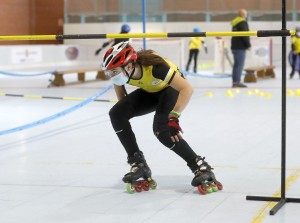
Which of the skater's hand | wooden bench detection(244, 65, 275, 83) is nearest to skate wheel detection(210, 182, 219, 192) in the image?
the skater's hand

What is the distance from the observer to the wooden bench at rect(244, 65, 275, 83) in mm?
18453

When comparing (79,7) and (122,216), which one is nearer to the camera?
(122,216)

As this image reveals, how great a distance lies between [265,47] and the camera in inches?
885

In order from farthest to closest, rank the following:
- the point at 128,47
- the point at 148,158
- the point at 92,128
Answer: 1. the point at 92,128
2. the point at 148,158
3. the point at 128,47

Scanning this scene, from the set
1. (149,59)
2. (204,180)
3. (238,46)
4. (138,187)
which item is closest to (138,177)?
(138,187)

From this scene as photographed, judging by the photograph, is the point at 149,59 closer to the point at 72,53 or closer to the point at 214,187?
the point at 214,187

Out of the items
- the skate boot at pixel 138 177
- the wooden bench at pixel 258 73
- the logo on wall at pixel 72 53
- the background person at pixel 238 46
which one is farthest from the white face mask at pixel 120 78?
the logo on wall at pixel 72 53

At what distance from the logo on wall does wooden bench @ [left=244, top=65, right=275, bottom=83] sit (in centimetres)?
966

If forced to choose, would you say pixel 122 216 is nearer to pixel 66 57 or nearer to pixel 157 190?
pixel 157 190

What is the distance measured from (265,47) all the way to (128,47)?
17.3 m

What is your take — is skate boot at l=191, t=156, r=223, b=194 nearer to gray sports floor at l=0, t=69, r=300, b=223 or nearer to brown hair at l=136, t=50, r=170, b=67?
gray sports floor at l=0, t=69, r=300, b=223

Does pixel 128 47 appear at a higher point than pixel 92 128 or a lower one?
higher

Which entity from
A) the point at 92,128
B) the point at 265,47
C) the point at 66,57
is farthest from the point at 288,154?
the point at 66,57

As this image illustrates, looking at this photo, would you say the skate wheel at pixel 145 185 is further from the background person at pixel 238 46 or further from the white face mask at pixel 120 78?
the background person at pixel 238 46
